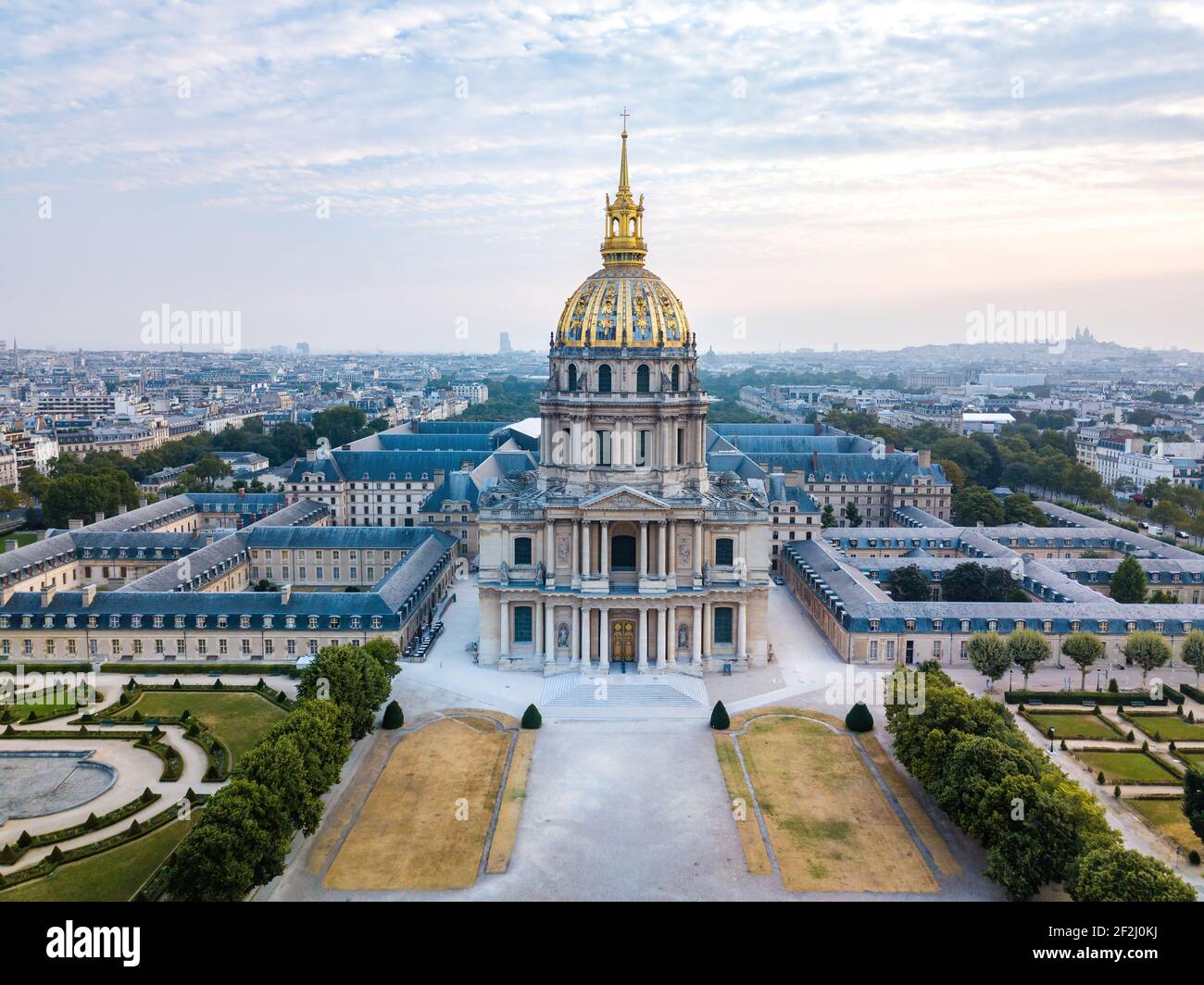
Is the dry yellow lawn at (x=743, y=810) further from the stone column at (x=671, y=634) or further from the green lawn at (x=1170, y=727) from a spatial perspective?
the green lawn at (x=1170, y=727)

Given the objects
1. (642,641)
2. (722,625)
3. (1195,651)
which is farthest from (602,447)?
(1195,651)

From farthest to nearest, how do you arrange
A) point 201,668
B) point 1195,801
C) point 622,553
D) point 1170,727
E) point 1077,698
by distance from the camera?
point 622,553
point 201,668
point 1077,698
point 1170,727
point 1195,801

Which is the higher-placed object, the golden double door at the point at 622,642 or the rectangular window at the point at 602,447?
the rectangular window at the point at 602,447

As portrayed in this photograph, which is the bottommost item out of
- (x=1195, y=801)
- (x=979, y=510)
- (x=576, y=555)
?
(x=1195, y=801)

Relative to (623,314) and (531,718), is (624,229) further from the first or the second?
(531,718)

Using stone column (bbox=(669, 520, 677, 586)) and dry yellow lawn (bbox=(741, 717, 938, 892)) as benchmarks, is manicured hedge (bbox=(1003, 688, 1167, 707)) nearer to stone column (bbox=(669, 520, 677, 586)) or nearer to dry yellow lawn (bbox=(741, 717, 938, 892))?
dry yellow lawn (bbox=(741, 717, 938, 892))

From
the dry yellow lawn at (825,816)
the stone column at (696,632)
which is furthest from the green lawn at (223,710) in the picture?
the dry yellow lawn at (825,816)

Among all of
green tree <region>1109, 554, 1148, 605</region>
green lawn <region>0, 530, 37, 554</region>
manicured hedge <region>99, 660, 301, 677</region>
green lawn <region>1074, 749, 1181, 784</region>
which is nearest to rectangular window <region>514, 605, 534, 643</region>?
manicured hedge <region>99, 660, 301, 677</region>
